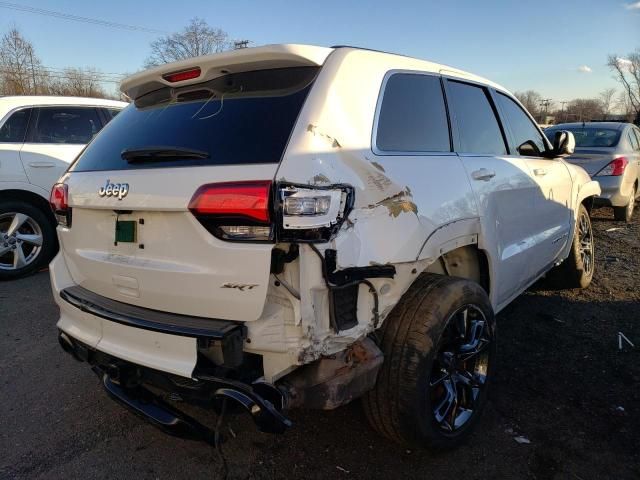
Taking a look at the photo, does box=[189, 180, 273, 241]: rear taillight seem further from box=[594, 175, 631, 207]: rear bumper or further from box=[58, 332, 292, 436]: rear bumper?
box=[594, 175, 631, 207]: rear bumper

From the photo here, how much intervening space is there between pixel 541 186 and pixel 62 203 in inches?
130

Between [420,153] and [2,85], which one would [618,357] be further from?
[2,85]

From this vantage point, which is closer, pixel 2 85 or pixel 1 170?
pixel 1 170

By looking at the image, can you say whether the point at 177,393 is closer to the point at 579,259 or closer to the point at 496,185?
the point at 496,185

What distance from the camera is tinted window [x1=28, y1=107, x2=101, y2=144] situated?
585 centimetres

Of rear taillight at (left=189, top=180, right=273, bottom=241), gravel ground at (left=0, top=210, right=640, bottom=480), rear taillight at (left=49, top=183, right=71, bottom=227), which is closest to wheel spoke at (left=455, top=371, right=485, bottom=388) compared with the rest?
gravel ground at (left=0, top=210, right=640, bottom=480)

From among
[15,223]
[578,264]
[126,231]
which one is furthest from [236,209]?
[15,223]

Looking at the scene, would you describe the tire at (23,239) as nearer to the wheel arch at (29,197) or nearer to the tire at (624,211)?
the wheel arch at (29,197)

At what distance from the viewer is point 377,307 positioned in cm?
207

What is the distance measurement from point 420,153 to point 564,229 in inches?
98.4

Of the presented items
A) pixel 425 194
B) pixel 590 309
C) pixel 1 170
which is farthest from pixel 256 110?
pixel 1 170

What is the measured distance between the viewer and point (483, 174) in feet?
9.52

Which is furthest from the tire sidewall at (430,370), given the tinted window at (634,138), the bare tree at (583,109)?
the bare tree at (583,109)

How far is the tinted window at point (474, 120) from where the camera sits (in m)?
3.01
